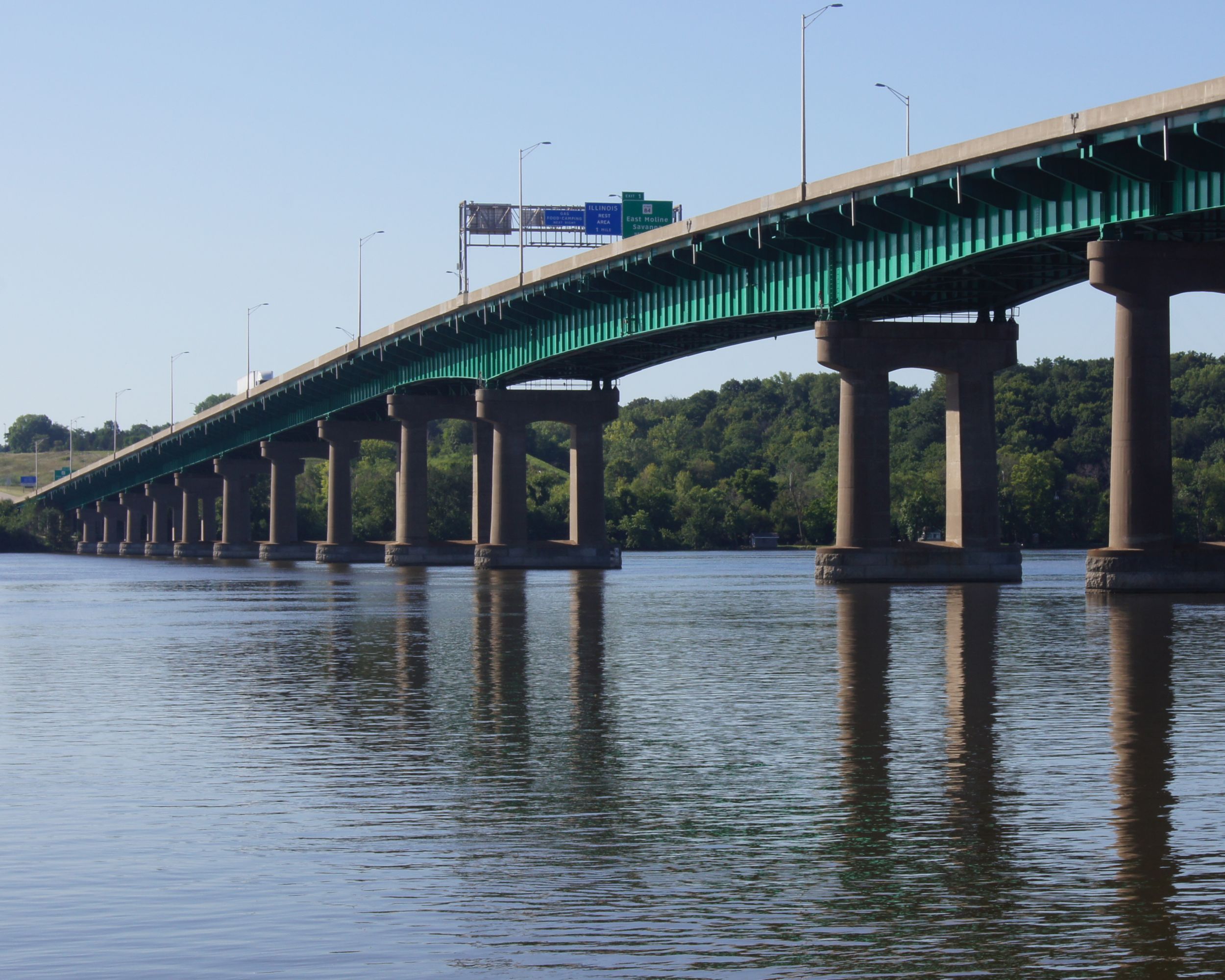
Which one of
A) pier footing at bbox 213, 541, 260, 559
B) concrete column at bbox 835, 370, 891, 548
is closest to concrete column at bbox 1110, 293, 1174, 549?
concrete column at bbox 835, 370, 891, 548

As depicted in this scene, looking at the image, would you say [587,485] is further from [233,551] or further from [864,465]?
[233,551]

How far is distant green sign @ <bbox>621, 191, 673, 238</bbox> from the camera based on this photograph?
112m

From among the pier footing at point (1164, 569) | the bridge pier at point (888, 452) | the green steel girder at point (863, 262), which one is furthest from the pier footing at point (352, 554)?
the pier footing at point (1164, 569)

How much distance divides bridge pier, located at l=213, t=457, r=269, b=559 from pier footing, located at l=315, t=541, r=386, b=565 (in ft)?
122

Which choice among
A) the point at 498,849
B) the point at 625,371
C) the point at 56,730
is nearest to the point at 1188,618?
the point at 56,730

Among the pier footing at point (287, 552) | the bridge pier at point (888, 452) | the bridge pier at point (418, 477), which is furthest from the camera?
the pier footing at point (287, 552)

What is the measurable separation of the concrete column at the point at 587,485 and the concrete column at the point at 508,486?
3.18m

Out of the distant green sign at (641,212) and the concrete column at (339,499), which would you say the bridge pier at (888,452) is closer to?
the distant green sign at (641,212)

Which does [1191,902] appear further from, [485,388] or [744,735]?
[485,388]

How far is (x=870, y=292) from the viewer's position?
71688mm

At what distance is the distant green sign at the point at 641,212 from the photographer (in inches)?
4427

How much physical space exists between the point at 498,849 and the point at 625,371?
97.4 meters

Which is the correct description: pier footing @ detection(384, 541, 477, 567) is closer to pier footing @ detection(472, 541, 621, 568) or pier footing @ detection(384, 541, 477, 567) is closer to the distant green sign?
pier footing @ detection(472, 541, 621, 568)

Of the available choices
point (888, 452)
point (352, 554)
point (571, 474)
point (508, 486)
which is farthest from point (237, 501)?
point (888, 452)
